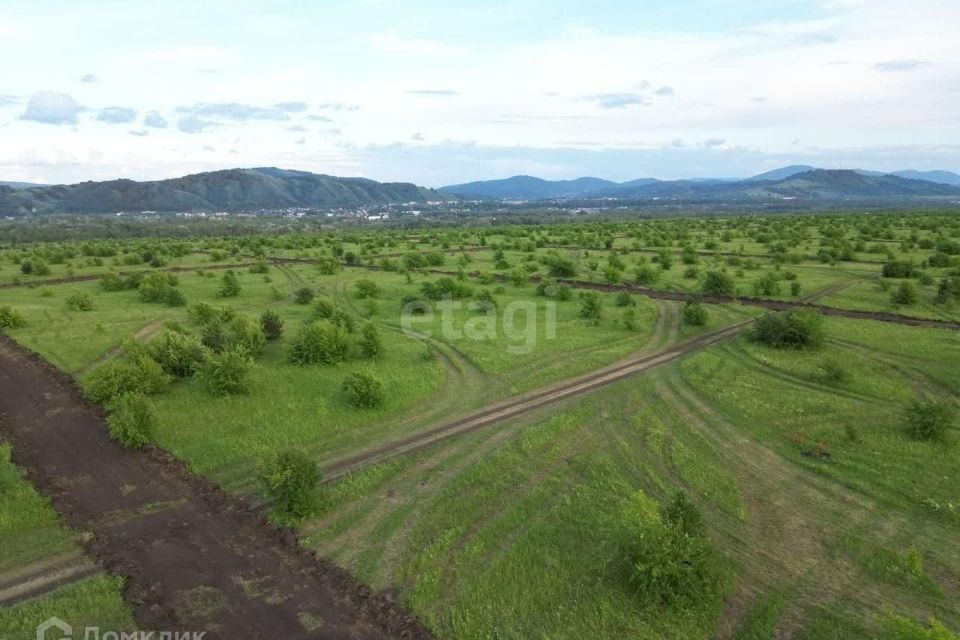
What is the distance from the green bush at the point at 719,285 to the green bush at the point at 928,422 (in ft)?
68.5

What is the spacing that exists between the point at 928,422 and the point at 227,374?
22.6m

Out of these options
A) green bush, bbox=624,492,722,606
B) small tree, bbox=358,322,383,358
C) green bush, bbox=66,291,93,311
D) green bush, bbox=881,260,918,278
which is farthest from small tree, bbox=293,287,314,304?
green bush, bbox=881,260,918,278

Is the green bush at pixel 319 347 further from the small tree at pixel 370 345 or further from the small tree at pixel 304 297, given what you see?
the small tree at pixel 304 297

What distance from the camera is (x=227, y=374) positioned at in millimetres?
20781

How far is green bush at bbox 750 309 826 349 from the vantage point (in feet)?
82.2

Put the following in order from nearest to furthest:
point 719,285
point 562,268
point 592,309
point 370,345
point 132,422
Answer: point 132,422 → point 370,345 → point 592,309 → point 719,285 → point 562,268

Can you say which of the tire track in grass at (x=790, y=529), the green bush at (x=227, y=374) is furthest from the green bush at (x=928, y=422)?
the green bush at (x=227, y=374)

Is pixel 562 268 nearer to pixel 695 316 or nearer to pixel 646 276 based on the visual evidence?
pixel 646 276

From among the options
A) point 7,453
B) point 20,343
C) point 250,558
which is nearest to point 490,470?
point 250,558

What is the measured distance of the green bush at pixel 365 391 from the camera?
19.7 meters

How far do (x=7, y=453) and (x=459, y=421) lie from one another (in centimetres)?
1283

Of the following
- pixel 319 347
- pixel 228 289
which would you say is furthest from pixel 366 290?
pixel 319 347

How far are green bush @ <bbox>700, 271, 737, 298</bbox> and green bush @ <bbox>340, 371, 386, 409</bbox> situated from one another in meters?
26.4

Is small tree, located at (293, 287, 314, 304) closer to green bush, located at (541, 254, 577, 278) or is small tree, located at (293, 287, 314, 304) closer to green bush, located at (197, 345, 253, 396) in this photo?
green bush, located at (197, 345, 253, 396)
